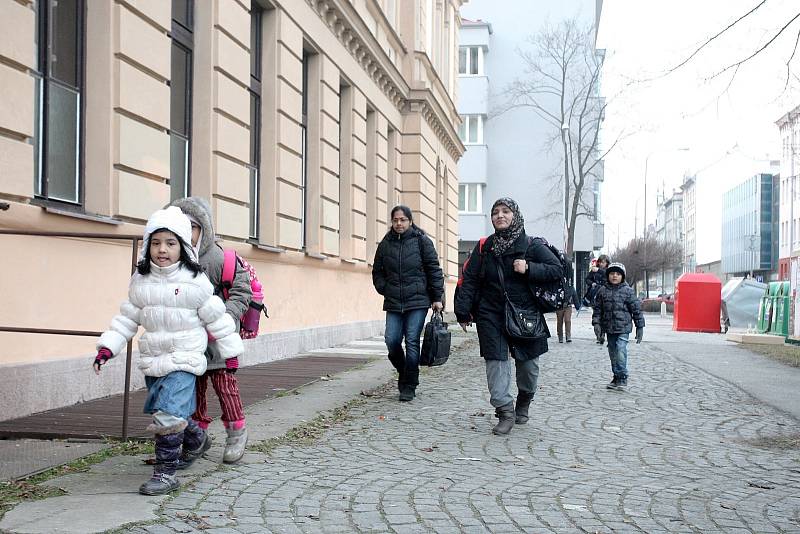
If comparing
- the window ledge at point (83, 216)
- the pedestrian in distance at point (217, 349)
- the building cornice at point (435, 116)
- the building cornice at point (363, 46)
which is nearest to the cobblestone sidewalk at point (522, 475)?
the pedestrian in distance at point (217, 349)

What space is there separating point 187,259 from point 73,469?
1431 mm

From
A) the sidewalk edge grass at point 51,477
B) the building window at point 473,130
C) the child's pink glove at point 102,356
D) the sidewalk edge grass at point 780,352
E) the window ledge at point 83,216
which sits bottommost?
the sidewalk edge grass at point 780,352

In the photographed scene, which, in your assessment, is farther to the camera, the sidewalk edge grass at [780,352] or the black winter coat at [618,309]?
the sidewalk edge grass at [780,352]

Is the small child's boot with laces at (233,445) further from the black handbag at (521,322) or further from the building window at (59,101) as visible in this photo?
the building window at (59,101)

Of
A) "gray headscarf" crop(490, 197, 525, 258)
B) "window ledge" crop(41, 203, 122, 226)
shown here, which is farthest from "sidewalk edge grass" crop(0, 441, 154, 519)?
"gray headscarf" crop(490, 197, 525, 258)

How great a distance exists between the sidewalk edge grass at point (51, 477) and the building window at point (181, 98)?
15.7ft

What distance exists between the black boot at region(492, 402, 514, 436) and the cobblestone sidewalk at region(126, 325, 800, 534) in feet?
0.24

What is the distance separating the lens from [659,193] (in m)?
82.4

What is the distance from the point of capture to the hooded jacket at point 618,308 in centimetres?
1067

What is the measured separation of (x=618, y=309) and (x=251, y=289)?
5855mm

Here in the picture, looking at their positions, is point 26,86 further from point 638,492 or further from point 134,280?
point 638,492

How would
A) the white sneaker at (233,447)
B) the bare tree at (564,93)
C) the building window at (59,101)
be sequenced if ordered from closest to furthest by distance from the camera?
the white sneaker at (233,447)
the building window at (59,101)
the bare tree at (564,93)

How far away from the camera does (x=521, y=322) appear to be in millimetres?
7414

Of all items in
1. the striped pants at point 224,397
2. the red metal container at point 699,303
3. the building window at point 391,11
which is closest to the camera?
the striped pants at point 224,397
